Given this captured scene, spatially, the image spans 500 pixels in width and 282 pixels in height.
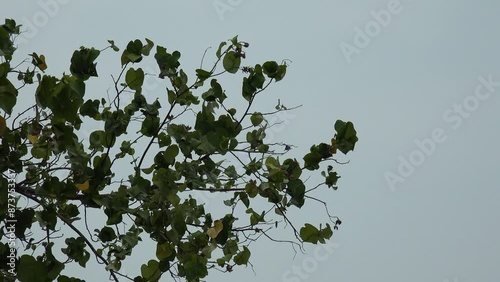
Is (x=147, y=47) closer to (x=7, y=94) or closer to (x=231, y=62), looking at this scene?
(x=231, y=62)

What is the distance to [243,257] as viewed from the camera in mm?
1892

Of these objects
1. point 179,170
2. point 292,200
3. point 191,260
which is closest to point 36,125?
point 179,170

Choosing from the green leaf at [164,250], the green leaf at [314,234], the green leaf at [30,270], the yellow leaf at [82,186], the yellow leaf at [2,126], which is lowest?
the green leaf at [30,270]

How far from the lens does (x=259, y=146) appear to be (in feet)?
6.11

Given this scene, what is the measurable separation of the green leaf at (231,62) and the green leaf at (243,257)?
43 centimetres

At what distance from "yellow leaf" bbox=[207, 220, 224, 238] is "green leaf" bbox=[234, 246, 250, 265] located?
0.17 metres

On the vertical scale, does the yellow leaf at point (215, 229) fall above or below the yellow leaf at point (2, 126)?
below

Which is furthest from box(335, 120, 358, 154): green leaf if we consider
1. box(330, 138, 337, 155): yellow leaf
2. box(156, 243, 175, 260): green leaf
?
box(156, 243, 175, 260): green leaf

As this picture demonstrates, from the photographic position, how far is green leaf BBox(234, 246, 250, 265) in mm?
1888

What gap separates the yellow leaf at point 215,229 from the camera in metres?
1.71

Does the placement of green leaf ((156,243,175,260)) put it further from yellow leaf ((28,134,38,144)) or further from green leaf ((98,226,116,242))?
yellow leaf ((28,134,38,144))

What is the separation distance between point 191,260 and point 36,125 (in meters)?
0.45

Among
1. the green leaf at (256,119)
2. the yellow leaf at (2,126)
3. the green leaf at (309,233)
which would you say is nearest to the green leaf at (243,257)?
the green leaf at (309,233)

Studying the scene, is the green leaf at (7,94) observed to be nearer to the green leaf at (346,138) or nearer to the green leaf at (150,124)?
the green leaf at (150,124)
